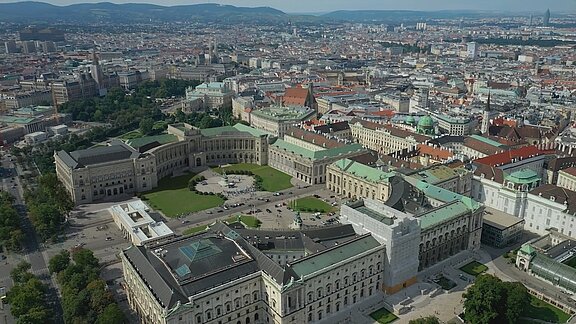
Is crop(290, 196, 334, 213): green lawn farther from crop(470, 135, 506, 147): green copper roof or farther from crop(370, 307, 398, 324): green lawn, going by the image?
crop(470, 135, 506, 147): green copper roof

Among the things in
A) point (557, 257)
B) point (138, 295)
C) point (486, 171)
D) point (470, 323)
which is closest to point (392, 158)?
point (486, 171)

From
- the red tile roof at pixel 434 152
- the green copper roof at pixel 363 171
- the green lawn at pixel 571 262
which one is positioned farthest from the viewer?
the red tile roof at pixel 434 152

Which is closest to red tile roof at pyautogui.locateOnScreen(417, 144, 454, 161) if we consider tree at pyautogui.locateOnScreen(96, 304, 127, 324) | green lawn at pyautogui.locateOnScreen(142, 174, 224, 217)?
green lawn at pyautogui.locateOnScreen(142, 174, 224, 217)

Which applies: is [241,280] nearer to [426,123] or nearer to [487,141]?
[487,141]

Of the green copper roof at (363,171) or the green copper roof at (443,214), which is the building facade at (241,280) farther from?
the green copper roof at (363,171)

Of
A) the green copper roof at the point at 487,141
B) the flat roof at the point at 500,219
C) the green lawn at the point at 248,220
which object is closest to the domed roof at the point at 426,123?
the green copper roof at the point at 487,141
